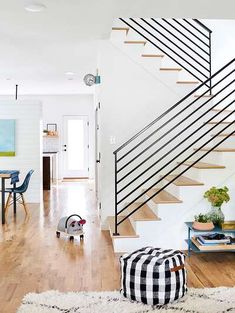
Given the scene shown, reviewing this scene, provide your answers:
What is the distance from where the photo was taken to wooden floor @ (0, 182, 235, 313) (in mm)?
3473

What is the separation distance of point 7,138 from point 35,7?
4584 mm

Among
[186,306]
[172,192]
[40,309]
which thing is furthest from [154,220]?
[40,309]

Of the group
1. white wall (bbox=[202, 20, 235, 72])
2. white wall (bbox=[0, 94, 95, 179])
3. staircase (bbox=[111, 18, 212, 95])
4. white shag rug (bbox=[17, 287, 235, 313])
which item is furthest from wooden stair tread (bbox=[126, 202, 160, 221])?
white wall (bbox=[0, 94, 95, 179])

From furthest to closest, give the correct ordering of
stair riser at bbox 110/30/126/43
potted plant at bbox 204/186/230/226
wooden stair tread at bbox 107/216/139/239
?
stair riser at bbox 110/30/126/43 < wooden stair tread at bbox 107/216/139/239 < potted plant at bbox 204/186/230/226

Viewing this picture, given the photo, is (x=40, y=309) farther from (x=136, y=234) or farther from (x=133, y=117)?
(x=133, y=117)

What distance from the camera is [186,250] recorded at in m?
4.62

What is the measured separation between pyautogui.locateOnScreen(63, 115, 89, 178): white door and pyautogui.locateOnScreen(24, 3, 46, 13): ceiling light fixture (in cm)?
844

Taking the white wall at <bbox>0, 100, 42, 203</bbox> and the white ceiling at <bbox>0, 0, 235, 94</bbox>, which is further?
the white wall at <bbox>0, 100, 42, 203</bbox>

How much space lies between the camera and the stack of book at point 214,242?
4076mm

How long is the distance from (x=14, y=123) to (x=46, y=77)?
155 centimetres

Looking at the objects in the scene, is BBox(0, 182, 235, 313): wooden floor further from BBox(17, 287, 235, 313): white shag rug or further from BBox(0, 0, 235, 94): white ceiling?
BBox(0, 0, 235, 94): white ceiling

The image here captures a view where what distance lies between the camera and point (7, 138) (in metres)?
8.38

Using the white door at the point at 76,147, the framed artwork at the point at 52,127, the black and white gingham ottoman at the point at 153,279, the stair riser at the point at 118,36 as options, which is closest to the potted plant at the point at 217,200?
the black and white gingham ottoman at the point at 153,279

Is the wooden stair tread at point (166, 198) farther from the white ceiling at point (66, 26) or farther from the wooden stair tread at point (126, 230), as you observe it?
the white ceiling at point (66, 26)
